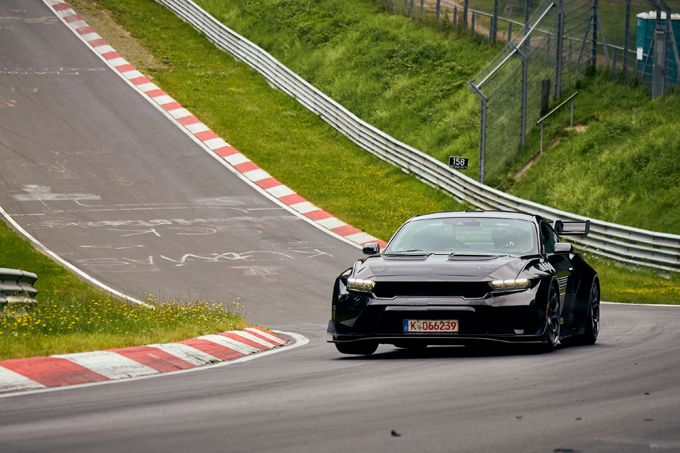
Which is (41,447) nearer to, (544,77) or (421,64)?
(544,77)

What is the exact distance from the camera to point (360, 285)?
41.5 ft

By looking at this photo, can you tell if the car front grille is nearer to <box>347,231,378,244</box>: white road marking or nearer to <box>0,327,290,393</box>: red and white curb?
<box>0,327,290,393</box>: red and white curb

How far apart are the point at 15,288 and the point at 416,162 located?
70.4ft

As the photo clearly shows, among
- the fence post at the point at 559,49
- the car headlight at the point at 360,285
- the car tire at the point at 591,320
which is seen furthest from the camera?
the fence post at the point at 559,49

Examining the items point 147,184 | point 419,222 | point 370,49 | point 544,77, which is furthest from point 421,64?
point 419,222

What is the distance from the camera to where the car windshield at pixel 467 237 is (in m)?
13.5

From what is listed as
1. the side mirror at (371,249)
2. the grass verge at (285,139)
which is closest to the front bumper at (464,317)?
the side mirror at (371,249)

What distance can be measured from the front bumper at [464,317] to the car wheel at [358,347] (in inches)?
18.6

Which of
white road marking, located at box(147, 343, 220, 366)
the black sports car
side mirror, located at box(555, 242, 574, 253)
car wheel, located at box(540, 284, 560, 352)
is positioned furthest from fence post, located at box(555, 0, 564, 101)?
white road marking, located at box(147, 343, 220, 366)

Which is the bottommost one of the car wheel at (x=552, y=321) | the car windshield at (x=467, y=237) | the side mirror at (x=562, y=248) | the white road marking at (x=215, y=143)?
the white road marking at (x=215, y=143)

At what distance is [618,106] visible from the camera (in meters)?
34.4

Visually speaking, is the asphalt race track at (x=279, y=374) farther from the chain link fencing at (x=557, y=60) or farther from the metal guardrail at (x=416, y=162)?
the chain link fencing at (x=557, y=60)

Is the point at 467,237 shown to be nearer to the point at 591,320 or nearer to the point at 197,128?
the point at 591,320

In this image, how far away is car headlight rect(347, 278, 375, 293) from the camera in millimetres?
12570
